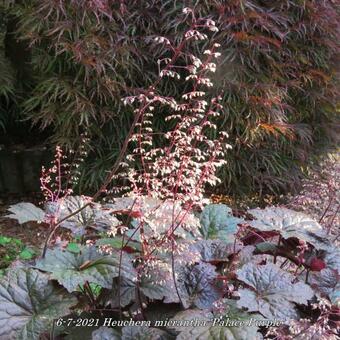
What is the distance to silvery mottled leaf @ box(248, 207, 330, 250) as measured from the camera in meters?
1.42

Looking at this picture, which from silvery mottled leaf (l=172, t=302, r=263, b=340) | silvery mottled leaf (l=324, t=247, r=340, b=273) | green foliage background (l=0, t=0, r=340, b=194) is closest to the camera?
silvery mottled leaf (l=172, t=302, r=263, b=340)

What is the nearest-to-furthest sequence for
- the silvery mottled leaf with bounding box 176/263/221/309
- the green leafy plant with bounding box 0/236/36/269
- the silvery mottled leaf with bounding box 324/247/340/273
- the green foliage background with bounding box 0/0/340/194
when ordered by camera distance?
the silvery mottled leaf with bounding box 176/263/221/309, the silvery mottled leaf with bounding box 324/247/340/273, the green leafy plant with bounding box 0/236/36/269, the green foliage background with bounding box 0/0/340/194

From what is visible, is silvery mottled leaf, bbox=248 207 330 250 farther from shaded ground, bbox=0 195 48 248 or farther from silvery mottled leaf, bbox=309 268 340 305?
shaded ground, bbox=0 195 48 248

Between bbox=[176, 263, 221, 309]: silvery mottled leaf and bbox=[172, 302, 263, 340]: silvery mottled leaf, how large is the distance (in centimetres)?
5

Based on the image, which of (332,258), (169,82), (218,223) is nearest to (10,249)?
(169,82)

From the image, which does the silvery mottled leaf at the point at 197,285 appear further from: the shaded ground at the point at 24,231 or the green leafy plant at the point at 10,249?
the shaded ground at the point at 24,231

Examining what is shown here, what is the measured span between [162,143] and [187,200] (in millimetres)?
2090

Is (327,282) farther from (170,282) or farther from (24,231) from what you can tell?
(24,231)

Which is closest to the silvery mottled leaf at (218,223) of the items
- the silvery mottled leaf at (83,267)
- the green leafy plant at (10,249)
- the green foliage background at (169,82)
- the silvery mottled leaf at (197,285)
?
the silvery mottled leaf at (197,285)

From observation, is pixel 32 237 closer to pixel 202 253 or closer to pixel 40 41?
pixel 40 41

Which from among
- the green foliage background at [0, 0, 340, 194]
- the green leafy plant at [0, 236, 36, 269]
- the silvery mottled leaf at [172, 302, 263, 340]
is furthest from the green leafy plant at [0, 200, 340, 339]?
the green foliage background at [0, 0, 340, 194]

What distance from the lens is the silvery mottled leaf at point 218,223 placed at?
59.0 inches

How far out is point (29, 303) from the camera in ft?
3.79

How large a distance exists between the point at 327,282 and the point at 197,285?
13.9 inches
